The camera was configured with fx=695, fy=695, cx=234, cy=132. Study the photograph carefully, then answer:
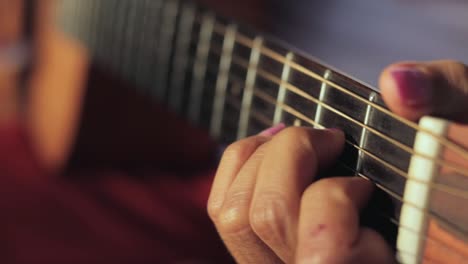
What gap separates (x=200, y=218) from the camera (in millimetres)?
940

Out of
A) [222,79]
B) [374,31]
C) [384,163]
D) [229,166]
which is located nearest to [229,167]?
[229,166]

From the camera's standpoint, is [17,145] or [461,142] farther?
[17,145]

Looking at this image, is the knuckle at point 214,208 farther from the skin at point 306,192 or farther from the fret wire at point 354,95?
the fret wire at point 354,95

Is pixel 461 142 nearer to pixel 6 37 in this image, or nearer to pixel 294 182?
pixel 294 182

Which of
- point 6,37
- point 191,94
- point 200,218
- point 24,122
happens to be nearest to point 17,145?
point 24,122

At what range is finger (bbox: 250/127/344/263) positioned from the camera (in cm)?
40

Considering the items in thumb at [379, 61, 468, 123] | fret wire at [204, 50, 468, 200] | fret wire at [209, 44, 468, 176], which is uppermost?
thumb at [379, 61, 468, 123]

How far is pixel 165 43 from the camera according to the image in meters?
0.78

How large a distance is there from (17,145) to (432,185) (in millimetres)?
887

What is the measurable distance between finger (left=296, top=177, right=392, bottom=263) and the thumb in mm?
59

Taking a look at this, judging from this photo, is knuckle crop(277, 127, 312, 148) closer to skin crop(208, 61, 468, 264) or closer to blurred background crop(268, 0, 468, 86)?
skin crop(208, 61, 468, 264)

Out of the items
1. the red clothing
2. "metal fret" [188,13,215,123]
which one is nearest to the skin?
"metal fret" [188,13,215,123]

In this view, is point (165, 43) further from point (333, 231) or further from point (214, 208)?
point (333, 231)

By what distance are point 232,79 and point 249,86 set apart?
0.04 meters
